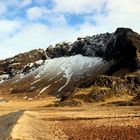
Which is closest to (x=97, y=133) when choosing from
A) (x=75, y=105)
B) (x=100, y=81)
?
(x=75, y=105)

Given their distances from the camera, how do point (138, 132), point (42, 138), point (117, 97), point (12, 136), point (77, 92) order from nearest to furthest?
point (12, 136) < point (42, 138) < point (138, 132) < point (117, 97) < point (77, 92)

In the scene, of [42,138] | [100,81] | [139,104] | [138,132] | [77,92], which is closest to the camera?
[42,138]

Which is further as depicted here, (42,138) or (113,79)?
(113,79)

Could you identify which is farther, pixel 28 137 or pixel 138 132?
pixel 138 132

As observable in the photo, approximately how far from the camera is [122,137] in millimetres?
33750

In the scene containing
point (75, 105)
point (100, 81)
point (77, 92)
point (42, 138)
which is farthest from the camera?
point (100, 81)

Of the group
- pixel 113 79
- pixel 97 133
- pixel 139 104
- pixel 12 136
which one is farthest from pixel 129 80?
pixel 12 136

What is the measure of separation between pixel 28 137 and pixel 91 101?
Result: 280 ft

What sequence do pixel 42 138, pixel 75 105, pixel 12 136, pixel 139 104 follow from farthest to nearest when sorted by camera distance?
pixel 75 105 < pixel 139 104 < pixel 42 138 < pixel 12 136

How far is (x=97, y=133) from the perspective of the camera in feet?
124

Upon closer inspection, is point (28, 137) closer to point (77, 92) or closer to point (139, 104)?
point (139, 104)

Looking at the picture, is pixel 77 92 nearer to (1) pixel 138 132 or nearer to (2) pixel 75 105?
(2) pixel 75 105

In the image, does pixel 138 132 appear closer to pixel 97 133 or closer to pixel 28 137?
pixel 97 133

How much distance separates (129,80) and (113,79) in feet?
17.2
